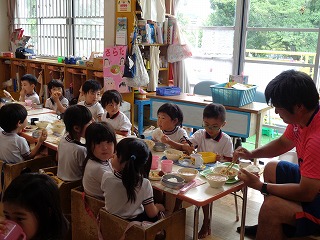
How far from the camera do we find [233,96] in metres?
4.11

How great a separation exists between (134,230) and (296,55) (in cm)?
388

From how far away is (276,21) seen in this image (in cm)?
503

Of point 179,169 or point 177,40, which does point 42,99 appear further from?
point 179,169

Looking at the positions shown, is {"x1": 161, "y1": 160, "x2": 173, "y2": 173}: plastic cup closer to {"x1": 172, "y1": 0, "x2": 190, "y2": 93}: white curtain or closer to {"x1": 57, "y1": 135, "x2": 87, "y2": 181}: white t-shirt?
{"x1": 57, "y1": 135, "x2": 87, "y2": 181}: white t-shirt

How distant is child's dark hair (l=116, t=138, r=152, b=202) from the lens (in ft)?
6.38

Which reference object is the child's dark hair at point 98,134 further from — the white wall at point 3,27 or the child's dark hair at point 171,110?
the white wall at point 3,27

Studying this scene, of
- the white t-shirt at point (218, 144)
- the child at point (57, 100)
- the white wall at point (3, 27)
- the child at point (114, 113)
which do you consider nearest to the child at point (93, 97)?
the child at point (114, 113)

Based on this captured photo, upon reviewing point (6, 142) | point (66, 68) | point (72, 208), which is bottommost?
point (72, 208)

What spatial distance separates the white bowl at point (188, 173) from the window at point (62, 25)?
14.9 feet

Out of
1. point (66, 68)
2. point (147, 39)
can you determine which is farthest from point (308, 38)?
point (66, 68)

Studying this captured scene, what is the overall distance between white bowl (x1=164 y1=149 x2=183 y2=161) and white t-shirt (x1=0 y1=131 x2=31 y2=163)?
1179 millimetres

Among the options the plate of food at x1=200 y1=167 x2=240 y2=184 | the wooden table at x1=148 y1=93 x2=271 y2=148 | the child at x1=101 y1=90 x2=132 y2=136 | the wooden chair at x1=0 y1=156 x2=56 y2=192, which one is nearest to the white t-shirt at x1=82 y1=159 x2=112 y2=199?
the plate of food at x1=200 y1=167 x2=240 y2=184

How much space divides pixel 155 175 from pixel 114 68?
3.18 m

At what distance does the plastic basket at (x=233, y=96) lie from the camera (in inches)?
160
